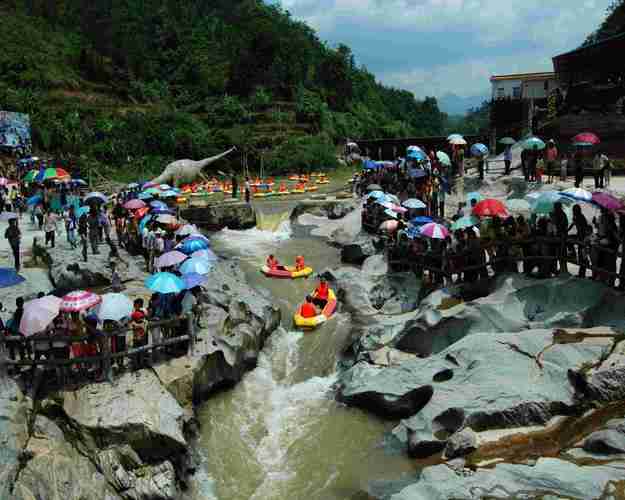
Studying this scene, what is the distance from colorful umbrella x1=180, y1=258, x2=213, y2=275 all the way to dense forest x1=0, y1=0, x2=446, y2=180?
28.1 meters

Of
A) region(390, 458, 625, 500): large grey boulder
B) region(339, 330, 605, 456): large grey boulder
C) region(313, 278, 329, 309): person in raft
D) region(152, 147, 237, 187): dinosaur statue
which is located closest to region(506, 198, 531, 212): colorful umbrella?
region(313, 278, 329, 309): person in raft

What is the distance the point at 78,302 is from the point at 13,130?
96.0 ft

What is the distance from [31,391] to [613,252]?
11.7 meters

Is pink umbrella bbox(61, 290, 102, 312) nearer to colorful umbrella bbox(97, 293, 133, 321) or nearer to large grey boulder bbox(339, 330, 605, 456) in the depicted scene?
colorful umbrella bbox(97, 293, 133, 321)

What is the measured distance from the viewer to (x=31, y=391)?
10906 millimetres

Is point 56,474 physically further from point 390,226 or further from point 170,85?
point 170,85

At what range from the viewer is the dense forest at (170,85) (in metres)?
47.4

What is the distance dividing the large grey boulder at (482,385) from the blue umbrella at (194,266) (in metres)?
4.29

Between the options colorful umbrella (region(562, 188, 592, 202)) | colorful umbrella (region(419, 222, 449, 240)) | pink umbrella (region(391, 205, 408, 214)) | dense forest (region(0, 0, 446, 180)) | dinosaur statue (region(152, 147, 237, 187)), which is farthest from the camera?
dense forest (region(0, 0, 446, 180))

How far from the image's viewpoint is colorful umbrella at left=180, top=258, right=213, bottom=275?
14.0m

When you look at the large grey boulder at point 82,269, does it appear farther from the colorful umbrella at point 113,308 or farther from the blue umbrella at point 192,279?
the colorful umbrella at point 113,308

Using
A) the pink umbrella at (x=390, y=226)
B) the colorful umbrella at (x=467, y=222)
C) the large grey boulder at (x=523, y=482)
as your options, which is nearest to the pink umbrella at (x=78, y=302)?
the large grey boulder at (x=523, y=482)

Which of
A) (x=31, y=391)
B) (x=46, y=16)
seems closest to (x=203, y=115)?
(x=46, y=16)

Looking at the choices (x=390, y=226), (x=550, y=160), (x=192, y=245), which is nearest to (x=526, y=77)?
(x=550, y=160)
